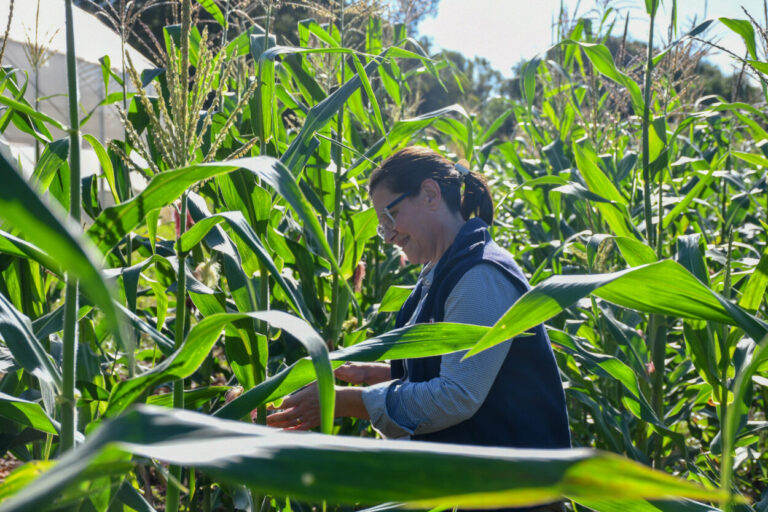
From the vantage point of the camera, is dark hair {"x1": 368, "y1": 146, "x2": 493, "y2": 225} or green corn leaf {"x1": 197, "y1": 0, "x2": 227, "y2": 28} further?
dark hair {"x1": 368, "y1": 146, "x2": 493, "y2": 225}

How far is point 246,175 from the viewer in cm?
149

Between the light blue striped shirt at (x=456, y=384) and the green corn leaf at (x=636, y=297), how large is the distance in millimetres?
698

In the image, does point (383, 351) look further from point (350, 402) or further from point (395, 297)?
point (395, 297)

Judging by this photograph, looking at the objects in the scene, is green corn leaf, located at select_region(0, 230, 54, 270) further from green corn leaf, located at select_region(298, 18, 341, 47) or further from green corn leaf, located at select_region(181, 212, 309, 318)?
green corn leaf, located at select_region(298, 18, 341, 47)

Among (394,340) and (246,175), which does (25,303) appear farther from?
(394,340)

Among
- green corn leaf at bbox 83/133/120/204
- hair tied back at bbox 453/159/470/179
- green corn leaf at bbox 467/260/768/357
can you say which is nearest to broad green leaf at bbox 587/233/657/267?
green corn leaf at bbox 467/260/768/357

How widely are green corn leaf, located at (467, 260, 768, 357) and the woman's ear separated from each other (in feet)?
3.58

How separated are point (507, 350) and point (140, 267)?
85cm

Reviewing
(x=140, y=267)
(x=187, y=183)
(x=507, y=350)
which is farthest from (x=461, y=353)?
(x=187, y=183)

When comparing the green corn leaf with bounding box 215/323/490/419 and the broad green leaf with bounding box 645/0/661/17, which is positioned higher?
the broad green leaf with bounding box 645/0/661/17

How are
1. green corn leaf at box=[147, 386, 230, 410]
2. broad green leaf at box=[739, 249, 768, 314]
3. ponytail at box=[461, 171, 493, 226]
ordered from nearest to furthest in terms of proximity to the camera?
green corn leaf at box=[147, 386, 230, 410]
broad green leaf at box=[739, 249, 768, 314]
ponytail at box=[461, 171, 493, 226]

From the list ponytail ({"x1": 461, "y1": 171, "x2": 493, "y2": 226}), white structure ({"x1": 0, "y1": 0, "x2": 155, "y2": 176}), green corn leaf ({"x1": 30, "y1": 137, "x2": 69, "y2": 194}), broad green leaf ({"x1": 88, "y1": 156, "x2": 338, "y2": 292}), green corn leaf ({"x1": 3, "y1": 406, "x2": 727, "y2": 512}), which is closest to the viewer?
green corn leaf ({"x1": 3, "y1": 406, "x2": 727, "y2": 512})

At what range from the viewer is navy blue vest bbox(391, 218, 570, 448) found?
176 centimetres

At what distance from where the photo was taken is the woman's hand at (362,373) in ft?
6.48
